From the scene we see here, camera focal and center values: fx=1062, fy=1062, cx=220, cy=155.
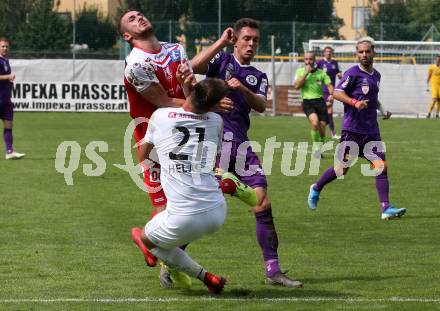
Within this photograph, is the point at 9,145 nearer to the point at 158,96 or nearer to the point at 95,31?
the point at 158,96

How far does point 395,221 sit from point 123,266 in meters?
4.40

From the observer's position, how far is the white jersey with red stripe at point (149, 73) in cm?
812

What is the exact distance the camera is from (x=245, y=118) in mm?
9227

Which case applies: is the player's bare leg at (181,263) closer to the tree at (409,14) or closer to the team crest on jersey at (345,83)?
the team crest on jersey at (345,83)

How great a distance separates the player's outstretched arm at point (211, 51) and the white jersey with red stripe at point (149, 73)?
0.89 ft

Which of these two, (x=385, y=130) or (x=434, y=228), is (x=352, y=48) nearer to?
(x=385, y=130)

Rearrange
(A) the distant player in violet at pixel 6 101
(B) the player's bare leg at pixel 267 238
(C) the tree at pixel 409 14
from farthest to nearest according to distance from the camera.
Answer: (C) the tree at pixel 409 14 → (A) the distant player in violet at pixel 6 101 → (B) the player's bare leg at pixel 267 238

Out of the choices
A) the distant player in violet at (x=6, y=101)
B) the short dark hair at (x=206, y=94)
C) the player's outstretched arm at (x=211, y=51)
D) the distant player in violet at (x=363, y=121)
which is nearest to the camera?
the short dark hair at (x=206, y=94)

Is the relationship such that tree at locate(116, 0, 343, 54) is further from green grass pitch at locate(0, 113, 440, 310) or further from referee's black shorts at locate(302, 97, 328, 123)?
green grass pitch at locate(0, 113, 440, 310)

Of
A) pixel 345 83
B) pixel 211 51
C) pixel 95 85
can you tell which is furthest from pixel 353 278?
pixel 95 85

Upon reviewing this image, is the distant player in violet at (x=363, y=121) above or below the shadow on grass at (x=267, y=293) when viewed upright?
above

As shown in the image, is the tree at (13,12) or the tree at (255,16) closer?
the tree at (255,16)

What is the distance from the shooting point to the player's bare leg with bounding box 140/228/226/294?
7906 millimetres

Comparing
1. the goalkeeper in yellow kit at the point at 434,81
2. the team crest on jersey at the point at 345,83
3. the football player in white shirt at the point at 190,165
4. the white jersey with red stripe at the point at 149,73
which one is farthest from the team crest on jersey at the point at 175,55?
the goalkeeper in yellow kit at the point at 434,81
